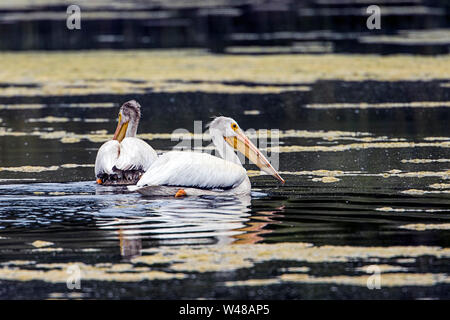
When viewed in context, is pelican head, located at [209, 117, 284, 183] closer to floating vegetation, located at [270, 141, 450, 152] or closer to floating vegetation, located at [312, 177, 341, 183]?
floating vegetation, located at [312, 177, 341, 183]

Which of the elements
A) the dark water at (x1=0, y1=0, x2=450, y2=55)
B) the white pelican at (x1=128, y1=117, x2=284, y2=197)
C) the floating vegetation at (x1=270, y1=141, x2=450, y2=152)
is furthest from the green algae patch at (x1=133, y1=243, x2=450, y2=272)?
the dark water at (x1=0, y1=0, x2=450, y2=55)

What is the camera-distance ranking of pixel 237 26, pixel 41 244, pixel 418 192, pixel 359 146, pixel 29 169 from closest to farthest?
pixel 41 244 < pixel 418 192 < pixel 29 169 < pixel 359 146 < pixel 237 26

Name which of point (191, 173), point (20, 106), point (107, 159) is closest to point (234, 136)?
point (191, 173)

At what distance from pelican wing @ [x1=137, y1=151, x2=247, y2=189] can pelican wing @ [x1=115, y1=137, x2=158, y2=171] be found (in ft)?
3.24

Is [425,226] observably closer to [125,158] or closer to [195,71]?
[125,158]

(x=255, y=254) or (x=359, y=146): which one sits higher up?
(x=359, y=146)

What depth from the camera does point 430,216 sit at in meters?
9.15

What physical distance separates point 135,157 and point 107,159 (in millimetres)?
294

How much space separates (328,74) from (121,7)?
2480cm

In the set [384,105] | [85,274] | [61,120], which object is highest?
[384,105]

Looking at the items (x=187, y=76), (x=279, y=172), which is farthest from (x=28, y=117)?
(x=279, y=172)

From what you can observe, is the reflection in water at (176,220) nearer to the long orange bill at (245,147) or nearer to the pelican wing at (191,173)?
the pelican wing at (191,173)

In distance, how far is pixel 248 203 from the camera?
32.8 ft

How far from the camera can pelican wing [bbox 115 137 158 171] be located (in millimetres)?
11461
